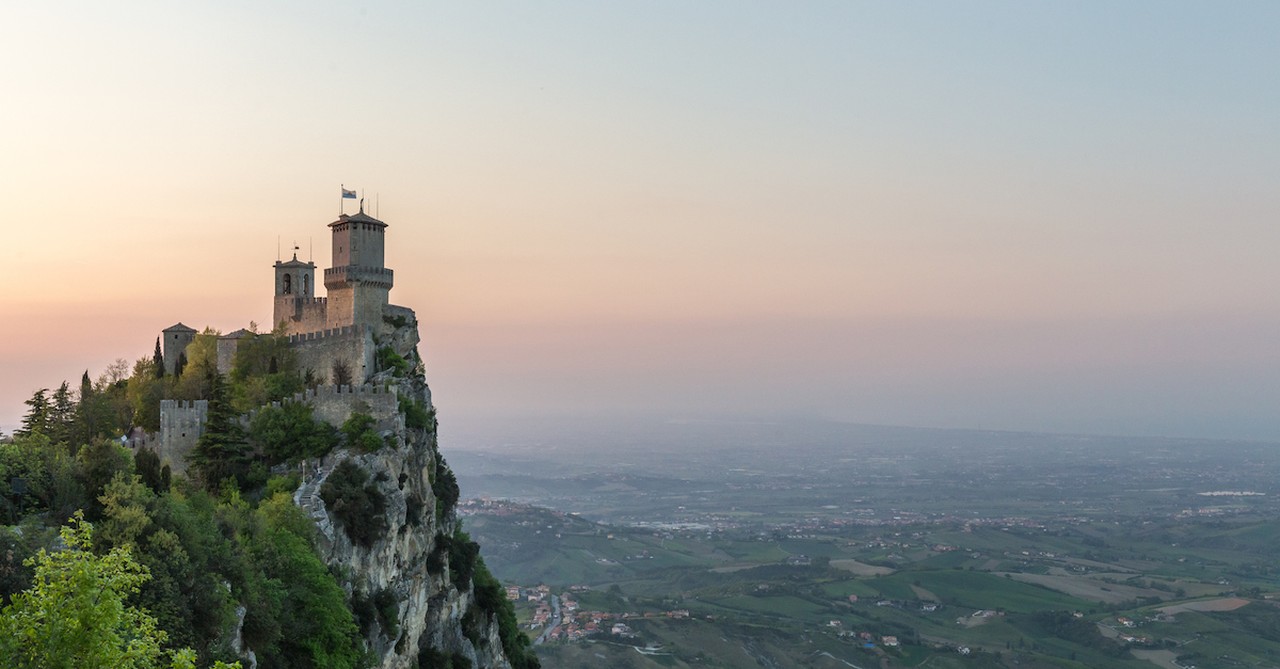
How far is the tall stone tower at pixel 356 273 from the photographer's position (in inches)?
1970

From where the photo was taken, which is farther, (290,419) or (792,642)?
(792,642)

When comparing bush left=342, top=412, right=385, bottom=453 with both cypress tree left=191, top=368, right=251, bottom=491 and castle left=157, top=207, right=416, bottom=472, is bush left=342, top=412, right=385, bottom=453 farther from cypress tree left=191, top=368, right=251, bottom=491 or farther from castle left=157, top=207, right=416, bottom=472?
cypress tree left=191, top=368, right=251, bottom=491

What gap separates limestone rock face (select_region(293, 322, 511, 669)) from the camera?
36438mm

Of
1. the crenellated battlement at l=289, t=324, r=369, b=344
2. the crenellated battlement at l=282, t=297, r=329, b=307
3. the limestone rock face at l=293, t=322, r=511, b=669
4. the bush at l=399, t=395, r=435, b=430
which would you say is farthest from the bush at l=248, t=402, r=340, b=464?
the crenellated battlement at l=282, t=297, r=329, b=307

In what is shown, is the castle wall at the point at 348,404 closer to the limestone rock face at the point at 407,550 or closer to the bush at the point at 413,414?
the limestone rock face at the point at 407,550

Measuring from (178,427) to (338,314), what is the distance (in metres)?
11.6

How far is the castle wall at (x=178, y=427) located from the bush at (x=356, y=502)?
6.43 metres

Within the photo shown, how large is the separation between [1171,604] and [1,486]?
498 ft

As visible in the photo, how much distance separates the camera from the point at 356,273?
5003cm

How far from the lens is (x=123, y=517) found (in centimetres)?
2323

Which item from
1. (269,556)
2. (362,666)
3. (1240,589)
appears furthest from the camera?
(1240,589)

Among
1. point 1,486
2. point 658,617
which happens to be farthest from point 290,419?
point 658,617

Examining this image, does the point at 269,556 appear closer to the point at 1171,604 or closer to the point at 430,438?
the point at 430,438

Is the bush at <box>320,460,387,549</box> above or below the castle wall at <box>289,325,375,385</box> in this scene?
below
